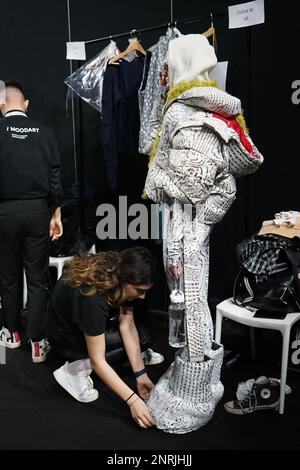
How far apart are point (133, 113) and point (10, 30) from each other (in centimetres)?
161

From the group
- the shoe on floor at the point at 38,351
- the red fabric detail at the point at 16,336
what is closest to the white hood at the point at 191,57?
the shoe on floor at the point at 38,351

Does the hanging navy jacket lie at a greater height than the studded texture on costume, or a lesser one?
greater

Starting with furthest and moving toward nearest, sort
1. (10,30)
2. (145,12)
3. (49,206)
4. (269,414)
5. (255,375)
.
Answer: (10,30)
(145,12)
(49,206)
(255,375)
(269,414)

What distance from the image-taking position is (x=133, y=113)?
110 inches

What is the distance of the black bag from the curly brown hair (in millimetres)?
587

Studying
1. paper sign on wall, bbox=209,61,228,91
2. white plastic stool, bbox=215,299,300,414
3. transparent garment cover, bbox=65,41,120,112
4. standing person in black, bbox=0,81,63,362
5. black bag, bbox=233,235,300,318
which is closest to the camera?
white plastic stool, bbox=215,299,300,414

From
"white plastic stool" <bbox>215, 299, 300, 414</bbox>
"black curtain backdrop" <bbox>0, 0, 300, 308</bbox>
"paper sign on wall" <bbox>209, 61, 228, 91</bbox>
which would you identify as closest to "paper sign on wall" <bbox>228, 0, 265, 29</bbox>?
"black curtain backdrop" <bbox>0, 0, 300, 308</bbox>

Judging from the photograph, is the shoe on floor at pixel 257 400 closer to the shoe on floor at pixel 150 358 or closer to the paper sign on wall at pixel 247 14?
the shoe on floor at pixel 150 358

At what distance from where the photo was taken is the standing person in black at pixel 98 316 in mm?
1909

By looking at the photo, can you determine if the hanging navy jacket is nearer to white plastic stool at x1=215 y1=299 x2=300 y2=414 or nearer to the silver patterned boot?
white plastic stool at x1=215 y1=299 x2=300 y2=414

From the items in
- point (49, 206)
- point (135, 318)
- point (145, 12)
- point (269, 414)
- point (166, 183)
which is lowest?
point (269, 414)

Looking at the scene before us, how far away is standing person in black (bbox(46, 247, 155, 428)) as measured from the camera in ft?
6.26
